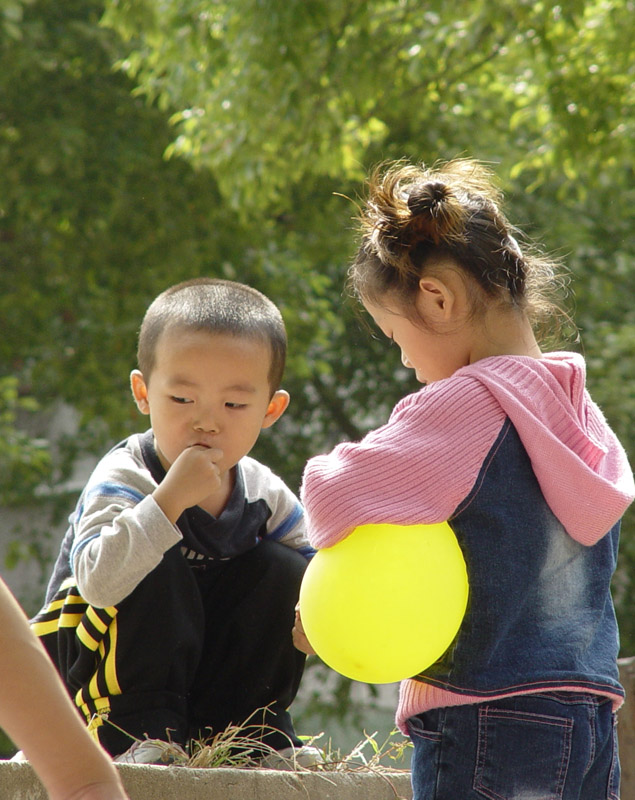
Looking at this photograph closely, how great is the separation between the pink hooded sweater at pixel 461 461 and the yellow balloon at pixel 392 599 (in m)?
0.04

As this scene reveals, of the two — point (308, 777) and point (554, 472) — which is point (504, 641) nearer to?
point (554, 472)

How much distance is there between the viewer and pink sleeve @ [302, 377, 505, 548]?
1806 mm

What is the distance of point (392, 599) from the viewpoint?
1.78 m

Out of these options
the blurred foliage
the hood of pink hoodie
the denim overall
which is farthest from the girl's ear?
the blurred foliage

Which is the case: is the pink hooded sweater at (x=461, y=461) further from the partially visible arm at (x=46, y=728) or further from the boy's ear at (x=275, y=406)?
the boy's ear at (x=275, y=406)

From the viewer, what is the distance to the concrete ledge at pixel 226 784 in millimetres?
1936

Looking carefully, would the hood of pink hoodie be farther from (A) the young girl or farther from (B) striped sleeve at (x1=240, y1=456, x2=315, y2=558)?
(B) striped sleeve at (x1=240, y1=456, x2=315, y2=558)

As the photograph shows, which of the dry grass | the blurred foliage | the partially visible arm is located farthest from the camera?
the blurred foliage

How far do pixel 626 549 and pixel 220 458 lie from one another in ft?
21.7

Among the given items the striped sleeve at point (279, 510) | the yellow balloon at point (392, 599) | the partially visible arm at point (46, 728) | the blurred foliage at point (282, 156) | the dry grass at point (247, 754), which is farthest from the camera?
Answer: the blurred foliage at point (282, 156)

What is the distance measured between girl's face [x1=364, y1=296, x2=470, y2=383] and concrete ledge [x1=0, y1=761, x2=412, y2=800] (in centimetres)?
84

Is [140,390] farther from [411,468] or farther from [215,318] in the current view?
[411,468]

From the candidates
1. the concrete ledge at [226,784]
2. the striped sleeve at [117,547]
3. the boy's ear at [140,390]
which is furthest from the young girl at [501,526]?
the boy's ear at [140,390]

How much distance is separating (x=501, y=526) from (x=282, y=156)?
533 cm
